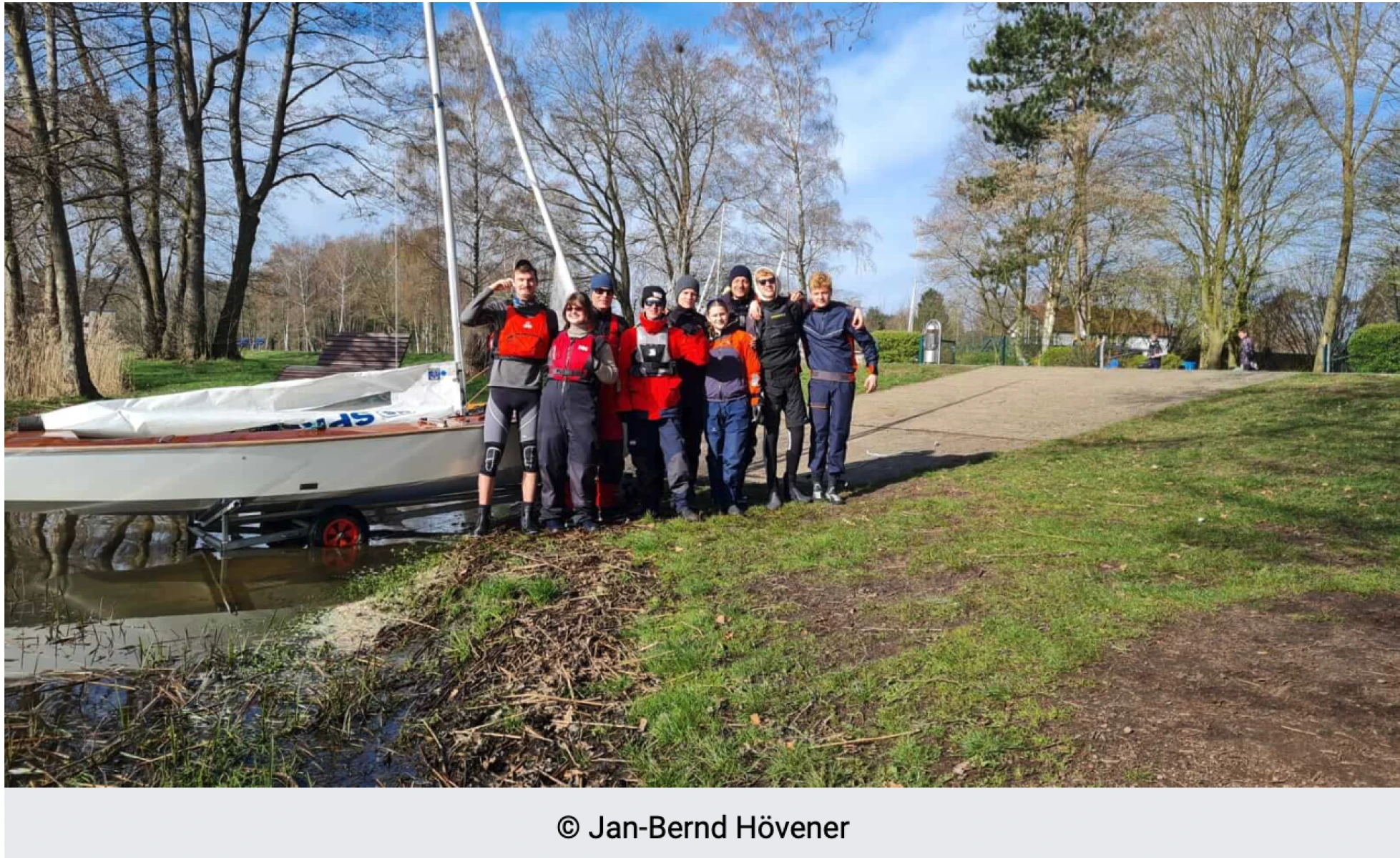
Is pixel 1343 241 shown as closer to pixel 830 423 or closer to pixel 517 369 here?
pixel 830 423

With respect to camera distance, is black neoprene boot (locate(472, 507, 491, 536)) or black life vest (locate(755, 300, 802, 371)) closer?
black neoprene boot (locate(472, 507, 491, 536))

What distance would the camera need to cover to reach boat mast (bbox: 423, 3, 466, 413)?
6816 millimetres

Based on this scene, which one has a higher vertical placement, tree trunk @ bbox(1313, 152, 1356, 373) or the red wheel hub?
tree trunk @ bbox(1313, 152, 1356, 373)

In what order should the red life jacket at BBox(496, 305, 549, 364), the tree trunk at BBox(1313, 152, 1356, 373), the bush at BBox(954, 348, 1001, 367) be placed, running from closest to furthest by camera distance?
1. the red life jacket at BBox(496, 305, 549, 364)
2. the tree trunk at BBox(1313, 152, 1356, 373)
3. the bush at BBox(954, 348, 1001, 367)

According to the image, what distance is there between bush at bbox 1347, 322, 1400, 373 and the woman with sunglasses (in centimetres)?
2170

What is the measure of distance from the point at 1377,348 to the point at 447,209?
2234cm

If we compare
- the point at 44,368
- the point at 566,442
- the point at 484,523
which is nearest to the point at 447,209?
the point at 566,442

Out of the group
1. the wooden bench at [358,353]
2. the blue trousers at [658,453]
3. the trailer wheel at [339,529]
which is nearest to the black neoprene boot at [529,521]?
the blue trousers at [658,453]

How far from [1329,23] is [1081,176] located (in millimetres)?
6749

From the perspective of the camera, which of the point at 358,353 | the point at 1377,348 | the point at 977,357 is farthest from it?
the point at 977,357

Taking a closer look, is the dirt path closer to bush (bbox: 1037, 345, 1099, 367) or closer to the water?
the water

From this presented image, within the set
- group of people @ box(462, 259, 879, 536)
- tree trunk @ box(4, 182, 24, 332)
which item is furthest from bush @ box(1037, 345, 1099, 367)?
tree trunk @ box(4, 182, 24, 332)

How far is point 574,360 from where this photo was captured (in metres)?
5.95

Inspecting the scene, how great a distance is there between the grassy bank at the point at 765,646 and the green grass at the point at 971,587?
16 millimetres
